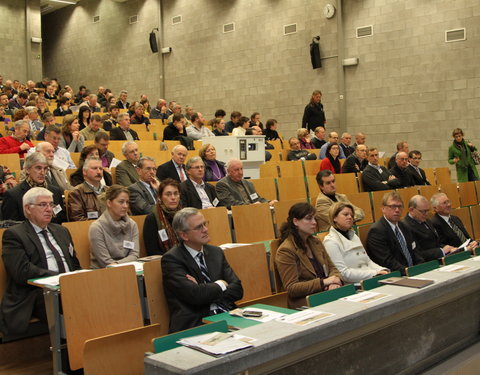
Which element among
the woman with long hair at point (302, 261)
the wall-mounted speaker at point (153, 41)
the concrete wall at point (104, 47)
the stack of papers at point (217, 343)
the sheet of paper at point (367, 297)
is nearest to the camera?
the stack of papers at point (217, 343)

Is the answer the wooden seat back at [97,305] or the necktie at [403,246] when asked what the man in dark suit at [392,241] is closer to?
the necktie at [403,246]

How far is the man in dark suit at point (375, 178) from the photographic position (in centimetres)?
645

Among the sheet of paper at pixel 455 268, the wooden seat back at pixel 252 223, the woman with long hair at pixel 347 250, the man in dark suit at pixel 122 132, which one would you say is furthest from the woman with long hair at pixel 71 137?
the sheet of paper at pixel 455 268

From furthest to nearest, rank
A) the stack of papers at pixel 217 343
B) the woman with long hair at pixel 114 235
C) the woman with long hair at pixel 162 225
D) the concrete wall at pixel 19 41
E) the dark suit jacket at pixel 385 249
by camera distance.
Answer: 1. the concrete wall at pixel 19 41
2. the dark suit jacket at pixel 385 249
3. the woman with long hair at pixel 162 225
4. the woman with long hair at pixel 114 235
5. the stack of papers at pixel 217 343

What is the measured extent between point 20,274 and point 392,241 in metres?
2.45

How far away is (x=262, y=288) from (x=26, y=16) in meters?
14.6

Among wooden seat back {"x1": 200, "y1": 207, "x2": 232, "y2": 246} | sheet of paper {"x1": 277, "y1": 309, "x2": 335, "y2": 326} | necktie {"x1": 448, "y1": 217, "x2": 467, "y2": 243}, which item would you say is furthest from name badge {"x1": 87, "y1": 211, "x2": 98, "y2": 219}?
necktie {"x1": 448, "y1": 217, "x2": 467, "y2": 243}

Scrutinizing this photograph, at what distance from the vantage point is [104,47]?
626 inches

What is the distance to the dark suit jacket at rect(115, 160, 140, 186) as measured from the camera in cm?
492

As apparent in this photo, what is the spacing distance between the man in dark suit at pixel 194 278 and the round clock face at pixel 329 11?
8.84 m

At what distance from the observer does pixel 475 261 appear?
2957 mm

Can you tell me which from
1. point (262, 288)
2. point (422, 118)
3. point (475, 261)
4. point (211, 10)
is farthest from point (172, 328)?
point (211, 10)

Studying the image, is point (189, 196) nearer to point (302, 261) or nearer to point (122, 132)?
point (302, 261)

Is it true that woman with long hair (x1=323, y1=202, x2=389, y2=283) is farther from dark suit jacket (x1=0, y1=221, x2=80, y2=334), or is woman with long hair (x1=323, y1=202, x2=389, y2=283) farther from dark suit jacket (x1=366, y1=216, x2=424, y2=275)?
dark suit jacket (x1=0, y1=221, x2=80, y2=334)
